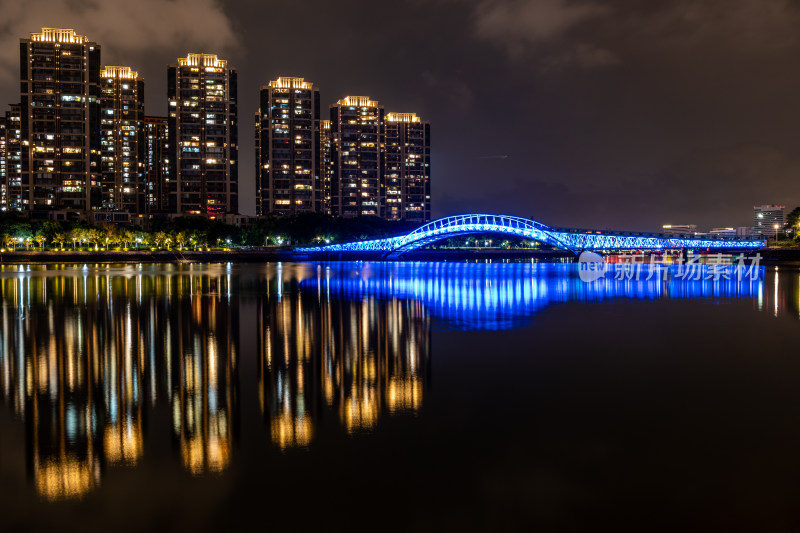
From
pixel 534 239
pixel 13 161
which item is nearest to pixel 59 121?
pixel 13 161

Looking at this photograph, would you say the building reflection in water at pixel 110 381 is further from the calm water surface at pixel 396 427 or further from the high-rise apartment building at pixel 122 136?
the high-rise apartment building at pixel 122 136

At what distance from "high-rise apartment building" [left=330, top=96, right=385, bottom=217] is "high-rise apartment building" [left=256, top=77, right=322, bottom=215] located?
471 inches

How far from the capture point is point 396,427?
862 cm

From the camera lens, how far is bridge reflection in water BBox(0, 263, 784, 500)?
8016 millimetres

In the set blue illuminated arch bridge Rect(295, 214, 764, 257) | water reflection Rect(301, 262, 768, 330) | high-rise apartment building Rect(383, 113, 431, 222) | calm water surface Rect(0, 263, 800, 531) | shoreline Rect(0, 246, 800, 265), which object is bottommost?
calm water surface Rect(0, 263, 800, 531)

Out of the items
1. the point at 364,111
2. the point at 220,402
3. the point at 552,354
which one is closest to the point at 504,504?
the point at 220,402

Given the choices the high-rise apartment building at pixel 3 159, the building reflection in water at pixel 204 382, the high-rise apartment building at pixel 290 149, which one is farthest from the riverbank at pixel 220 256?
the high-rise apartment building at pixel 3 159

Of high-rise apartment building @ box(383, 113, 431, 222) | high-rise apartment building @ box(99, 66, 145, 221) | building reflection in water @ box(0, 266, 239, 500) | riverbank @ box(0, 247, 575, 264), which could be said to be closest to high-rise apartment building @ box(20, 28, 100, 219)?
riverbank @ box(0, 247, 575, 264)

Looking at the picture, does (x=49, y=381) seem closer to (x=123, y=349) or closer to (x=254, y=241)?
(x=123, y=349)

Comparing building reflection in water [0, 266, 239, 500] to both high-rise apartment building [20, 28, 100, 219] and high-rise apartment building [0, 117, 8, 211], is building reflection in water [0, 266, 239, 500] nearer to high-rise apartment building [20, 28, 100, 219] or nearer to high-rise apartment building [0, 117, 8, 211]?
high-rise apartment building [20, 28, 100, 219]

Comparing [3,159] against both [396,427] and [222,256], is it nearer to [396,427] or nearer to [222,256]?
[222,256]

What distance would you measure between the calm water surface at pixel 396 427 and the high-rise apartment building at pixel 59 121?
3828 inches

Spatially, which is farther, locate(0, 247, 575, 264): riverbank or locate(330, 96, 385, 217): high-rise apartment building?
locate(330, 96, 385, 217): high-rise apartment building

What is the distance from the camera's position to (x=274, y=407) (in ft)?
31.4
